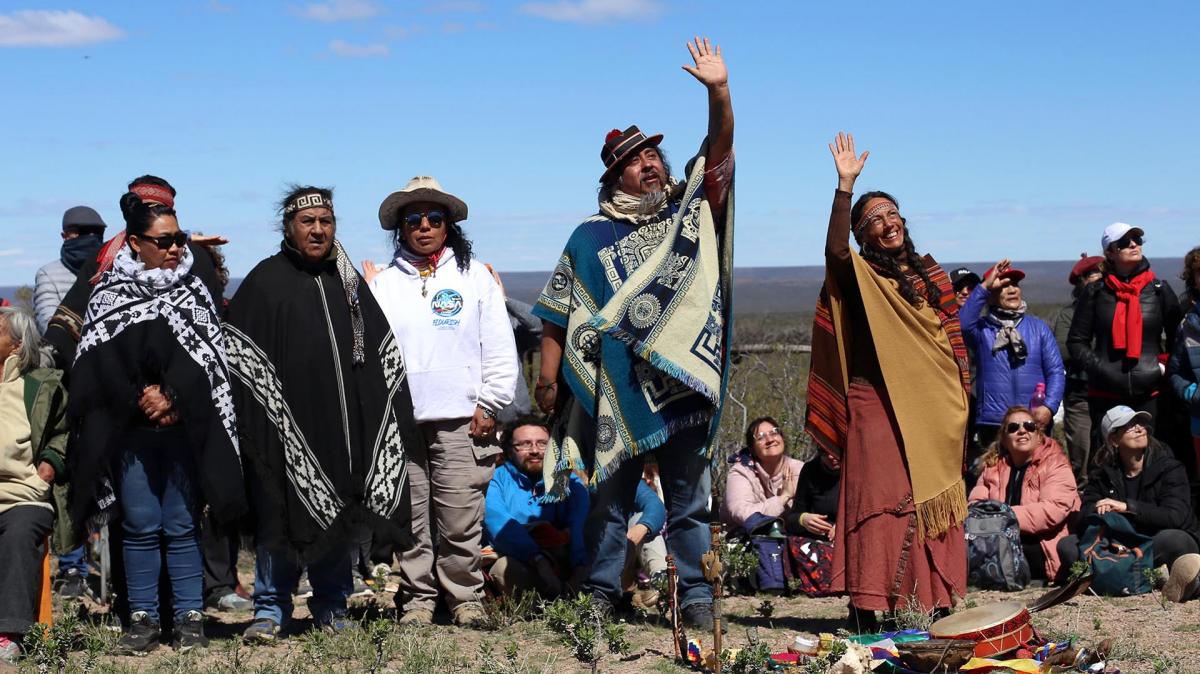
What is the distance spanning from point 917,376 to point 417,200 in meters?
2.50

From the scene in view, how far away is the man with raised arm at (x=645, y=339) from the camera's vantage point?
250 inches

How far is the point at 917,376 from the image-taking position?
255 inches

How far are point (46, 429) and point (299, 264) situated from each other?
1325mm

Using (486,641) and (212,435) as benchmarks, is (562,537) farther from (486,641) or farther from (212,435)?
(212,435)

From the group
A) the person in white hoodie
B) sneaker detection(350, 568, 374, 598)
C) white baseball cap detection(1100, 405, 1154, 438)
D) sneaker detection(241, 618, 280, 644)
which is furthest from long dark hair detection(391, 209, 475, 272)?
white baseball cap detection(1100, 405, 1154, 438)

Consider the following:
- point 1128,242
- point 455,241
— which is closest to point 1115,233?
point 1128,242

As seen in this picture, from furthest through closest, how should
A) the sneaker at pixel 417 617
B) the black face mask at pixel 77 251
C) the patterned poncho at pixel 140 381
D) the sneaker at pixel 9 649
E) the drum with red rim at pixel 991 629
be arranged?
1. the black face mask at pixel 77 251
2. the sneaker at pixel 417 617
3. the patterned poncho at pixel 140 381
4. the sneaker at pixel 9 649
5. the drum with red rim at pixel 991 629

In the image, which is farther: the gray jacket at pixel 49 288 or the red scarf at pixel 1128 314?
the red scarf at pixel 1128 314

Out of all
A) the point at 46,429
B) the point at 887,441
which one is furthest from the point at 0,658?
the point at 887,441

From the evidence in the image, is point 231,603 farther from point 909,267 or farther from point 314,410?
point 909,267

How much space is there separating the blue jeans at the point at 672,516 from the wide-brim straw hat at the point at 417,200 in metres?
1.57

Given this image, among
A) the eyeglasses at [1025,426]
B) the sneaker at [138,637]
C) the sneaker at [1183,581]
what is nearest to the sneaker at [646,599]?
the sneaker at [138,637]

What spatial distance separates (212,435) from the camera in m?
6.36

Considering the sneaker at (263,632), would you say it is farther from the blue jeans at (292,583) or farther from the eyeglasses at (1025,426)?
the eyeglasses at (1025,426)
